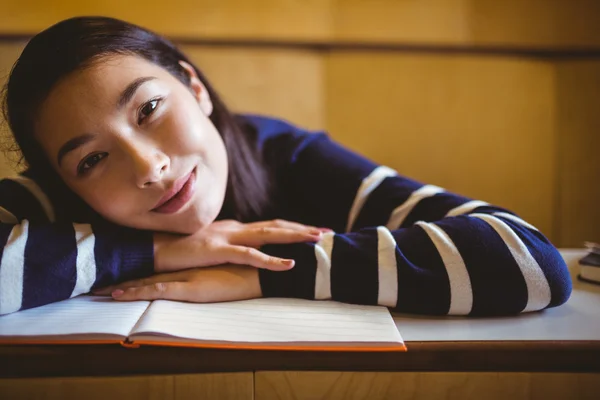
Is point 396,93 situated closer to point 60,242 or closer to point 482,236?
point 482,236

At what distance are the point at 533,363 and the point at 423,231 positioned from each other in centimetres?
18

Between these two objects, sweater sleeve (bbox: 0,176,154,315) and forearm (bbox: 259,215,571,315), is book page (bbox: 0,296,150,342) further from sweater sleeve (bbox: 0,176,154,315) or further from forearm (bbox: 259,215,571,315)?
forearm (bbox: 259,215,571,315)

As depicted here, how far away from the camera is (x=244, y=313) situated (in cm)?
51

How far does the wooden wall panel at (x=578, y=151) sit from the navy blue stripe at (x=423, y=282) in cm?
78

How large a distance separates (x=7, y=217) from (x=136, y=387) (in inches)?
13.5

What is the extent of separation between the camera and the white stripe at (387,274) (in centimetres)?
53

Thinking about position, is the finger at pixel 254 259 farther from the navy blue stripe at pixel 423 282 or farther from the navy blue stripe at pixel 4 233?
the navy blue stripe at pixel 4 233

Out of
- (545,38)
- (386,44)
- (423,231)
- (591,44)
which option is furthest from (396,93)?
(423,231)

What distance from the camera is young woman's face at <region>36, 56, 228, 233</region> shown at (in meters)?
0.56

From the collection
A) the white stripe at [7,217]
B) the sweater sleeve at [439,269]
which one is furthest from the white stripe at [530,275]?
the white stripe at [7,217]

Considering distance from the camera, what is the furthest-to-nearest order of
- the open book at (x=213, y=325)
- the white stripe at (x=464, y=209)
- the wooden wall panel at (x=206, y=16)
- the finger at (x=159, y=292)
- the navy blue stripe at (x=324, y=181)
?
1. the wooden wall panel at (x=206, y=16)
2. the navy blue stripe at (x=324, y=181)
3. the white stripe at (x=464, y=209)
4. the finger at (x=159, y=292)
5. the open book at (x=213, y=325)

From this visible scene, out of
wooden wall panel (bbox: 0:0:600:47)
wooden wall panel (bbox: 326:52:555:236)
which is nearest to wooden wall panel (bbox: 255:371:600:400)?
wooden wall panel (bbox: 326:52:555:236)

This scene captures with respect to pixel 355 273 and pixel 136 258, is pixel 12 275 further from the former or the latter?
pixel 355 273

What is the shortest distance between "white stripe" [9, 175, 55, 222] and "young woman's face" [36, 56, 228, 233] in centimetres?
10
